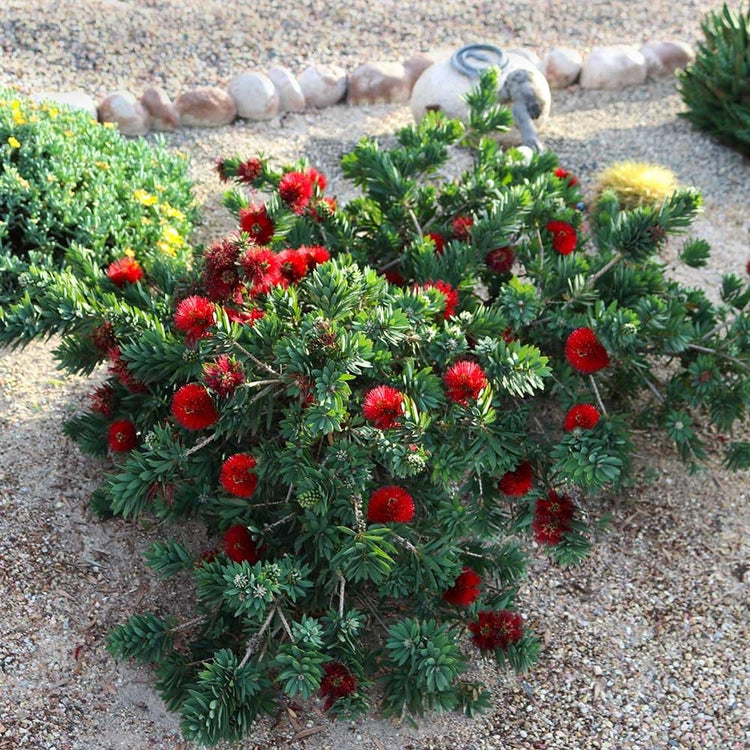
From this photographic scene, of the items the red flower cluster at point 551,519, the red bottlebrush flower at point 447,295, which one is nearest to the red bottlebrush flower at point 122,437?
the red bottlebrush flower at point 447,295

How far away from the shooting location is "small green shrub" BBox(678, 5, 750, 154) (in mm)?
5430

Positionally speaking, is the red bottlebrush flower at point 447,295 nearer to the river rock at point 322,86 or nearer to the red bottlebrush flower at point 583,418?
the red bottlebrush flower at point 583,418

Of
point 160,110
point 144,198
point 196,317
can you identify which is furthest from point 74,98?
point 196,317

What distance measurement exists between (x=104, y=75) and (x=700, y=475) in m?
4.23

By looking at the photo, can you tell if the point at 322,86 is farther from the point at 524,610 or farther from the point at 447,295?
the point at 524,610

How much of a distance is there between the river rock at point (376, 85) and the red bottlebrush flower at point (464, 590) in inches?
159

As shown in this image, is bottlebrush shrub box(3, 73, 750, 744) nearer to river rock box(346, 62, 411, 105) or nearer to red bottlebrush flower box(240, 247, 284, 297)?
red bottlebrush flower box(240, 247, 284, 297)

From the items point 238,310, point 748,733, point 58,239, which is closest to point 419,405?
point 238,310

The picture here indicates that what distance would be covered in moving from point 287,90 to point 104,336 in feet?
11.0

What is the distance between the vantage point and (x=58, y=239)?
370 centimetres

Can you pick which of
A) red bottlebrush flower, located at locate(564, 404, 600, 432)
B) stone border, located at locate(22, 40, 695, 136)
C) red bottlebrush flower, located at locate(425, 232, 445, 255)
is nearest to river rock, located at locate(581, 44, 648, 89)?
stone border, located at locate(22, 40, 695, 136)

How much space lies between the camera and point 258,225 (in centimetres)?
289

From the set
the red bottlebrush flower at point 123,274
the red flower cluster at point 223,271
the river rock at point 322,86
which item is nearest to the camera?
the red flower cluster at point 223,271

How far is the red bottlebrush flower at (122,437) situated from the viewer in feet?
8.86
